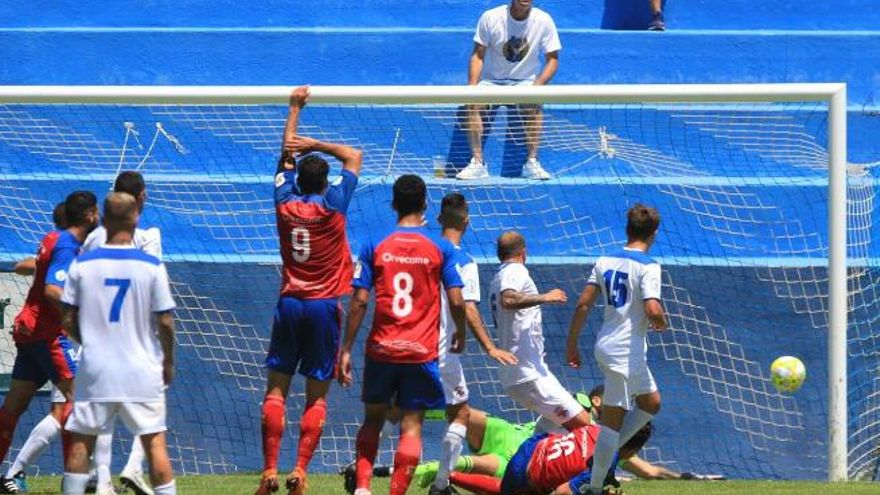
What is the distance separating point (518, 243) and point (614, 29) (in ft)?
21.4

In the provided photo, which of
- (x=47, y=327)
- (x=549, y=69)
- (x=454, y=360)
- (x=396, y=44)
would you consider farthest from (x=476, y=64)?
(x=47, y=327)

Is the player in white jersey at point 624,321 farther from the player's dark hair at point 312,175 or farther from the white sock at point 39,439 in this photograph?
the white sock at point 39,439

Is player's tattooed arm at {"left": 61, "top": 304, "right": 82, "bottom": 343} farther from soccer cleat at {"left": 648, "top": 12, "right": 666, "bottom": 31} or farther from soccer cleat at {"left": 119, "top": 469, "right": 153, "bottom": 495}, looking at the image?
soccer cleat at {"left": 648, "top": 12, "right": 666, "bottom": 31}

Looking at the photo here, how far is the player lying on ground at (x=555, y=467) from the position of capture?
9484 mm

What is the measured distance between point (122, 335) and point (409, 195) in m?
1.80

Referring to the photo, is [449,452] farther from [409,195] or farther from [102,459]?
[102,459]

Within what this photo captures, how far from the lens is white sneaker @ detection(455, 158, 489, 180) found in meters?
13.1

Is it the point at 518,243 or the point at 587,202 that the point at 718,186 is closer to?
the point at 587,202

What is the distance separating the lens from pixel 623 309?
9.36 metres

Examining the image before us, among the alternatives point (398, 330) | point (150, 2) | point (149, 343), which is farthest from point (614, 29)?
point (149, 343)

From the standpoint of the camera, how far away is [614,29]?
53.6 ft

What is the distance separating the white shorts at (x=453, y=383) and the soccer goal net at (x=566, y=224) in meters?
2.11

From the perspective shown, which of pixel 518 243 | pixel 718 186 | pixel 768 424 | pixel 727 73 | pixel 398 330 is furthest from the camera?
pixel 727 73

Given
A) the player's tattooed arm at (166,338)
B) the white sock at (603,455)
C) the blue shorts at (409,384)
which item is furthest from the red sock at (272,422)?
the white sock at (603,455)
